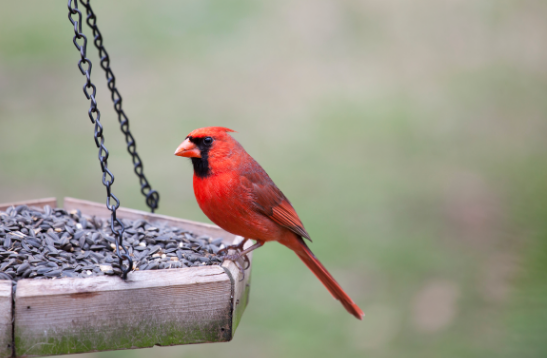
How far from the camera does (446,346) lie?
4.62 metres

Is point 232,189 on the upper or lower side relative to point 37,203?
upper

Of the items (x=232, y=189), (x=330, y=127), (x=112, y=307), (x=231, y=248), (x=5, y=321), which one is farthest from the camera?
(x=330, y=127)

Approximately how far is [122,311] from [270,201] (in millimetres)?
1062

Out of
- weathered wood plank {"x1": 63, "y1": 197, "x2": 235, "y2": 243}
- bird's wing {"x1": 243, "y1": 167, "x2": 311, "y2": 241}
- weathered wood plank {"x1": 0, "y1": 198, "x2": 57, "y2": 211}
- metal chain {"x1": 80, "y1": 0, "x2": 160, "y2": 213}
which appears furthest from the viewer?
weathered wood plank {"x1": 63, "y1": 197, "x2": 235, "y2": 243}

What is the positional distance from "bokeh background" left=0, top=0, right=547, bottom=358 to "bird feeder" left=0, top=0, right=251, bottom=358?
2.16 metres

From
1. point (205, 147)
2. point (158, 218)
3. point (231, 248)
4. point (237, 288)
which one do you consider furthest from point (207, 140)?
point (237, 288)

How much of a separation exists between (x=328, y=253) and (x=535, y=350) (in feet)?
11.5

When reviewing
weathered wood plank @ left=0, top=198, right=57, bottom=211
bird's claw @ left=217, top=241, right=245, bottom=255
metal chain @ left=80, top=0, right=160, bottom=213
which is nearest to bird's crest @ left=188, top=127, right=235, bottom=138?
metal chain @ left=80, top=0, right=160, bottom=213

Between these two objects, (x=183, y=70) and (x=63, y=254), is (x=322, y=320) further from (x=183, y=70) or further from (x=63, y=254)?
(x=183, y=70)

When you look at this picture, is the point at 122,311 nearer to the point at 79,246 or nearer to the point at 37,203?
the point at 79,246

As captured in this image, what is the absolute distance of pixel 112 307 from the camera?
7.57 feet

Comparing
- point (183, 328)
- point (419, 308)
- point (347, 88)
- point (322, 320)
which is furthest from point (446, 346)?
point (347, 88)

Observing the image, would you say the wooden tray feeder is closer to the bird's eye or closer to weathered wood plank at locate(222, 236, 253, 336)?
weathered wood plank at locate(222, 236, 253, 336)

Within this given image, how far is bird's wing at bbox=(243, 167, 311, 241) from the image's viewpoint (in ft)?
9.93
